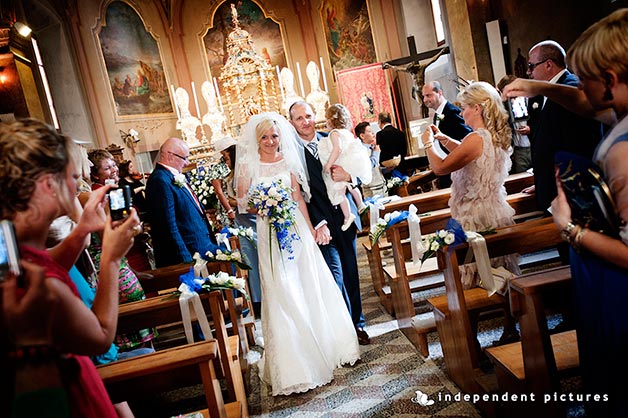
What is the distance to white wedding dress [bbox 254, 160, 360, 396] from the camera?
3330mm

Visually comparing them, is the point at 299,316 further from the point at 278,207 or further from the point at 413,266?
the point at 413,266

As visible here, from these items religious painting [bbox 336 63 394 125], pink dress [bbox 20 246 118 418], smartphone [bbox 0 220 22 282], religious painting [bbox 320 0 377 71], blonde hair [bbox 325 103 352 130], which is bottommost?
pink dress [bbox 20 246 118 418]

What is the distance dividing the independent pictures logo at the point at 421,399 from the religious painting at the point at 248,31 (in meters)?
14.4

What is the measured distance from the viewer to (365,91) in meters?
13.0

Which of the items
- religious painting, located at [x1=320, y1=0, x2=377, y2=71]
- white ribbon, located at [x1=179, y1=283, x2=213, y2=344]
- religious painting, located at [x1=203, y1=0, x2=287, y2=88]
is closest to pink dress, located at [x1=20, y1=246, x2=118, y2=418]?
white ribbon, located at [x1=179, y1=283, x2=213, y2=344]

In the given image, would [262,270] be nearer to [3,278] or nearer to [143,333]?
[143,333]

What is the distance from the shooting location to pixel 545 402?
6.70ft

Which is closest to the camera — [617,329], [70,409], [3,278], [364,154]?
[3,278]

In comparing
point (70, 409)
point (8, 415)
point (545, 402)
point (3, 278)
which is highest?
point (3, 278)

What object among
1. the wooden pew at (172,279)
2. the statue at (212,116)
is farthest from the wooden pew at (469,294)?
the statue at (212,116)

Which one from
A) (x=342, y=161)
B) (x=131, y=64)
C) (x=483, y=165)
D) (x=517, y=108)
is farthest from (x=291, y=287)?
(x=131, y=64)

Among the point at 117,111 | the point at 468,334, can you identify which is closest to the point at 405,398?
the point at 468,334

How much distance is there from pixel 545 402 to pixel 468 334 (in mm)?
748

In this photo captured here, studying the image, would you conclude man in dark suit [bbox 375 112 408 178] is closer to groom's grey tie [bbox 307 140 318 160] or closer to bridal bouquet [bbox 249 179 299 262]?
groom's grey tie [bbox 307 140 318 160]
